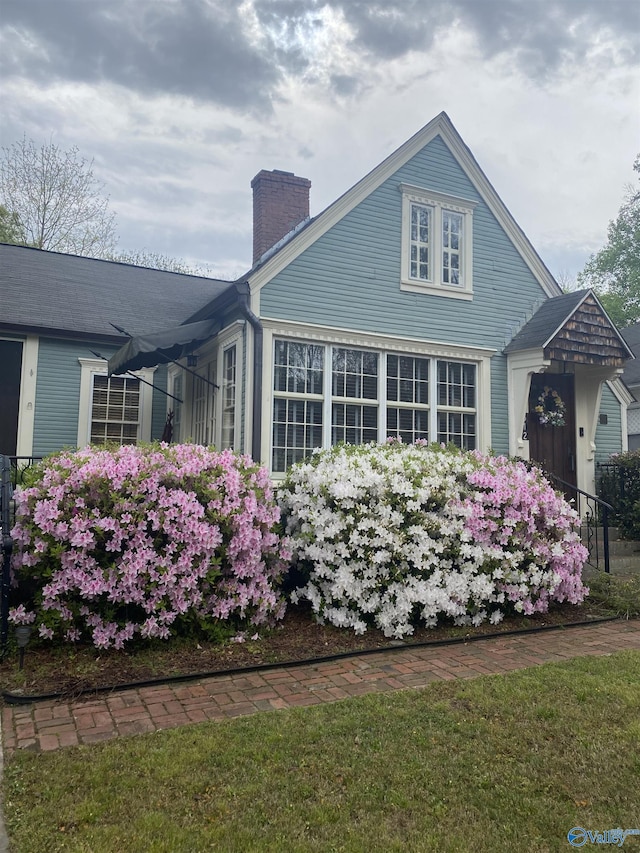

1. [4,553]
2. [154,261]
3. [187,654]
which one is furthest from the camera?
[154,261]

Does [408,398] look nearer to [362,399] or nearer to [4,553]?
[362,399]

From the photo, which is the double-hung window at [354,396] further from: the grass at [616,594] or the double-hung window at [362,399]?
the grass at [616,594]

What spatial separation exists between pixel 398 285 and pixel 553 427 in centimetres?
368

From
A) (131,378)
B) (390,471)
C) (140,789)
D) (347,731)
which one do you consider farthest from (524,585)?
(131,378)

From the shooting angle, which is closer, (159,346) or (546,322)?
(159,346)

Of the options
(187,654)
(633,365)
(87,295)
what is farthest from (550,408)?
(633,365)

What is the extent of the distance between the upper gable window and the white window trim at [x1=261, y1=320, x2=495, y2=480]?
35.5 inches

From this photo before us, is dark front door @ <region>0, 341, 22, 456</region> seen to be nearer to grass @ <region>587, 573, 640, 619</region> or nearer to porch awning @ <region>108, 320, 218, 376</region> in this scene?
porch awning @ <region>108, 320, 218, 376</region>

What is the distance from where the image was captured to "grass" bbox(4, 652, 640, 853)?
228 centimetres

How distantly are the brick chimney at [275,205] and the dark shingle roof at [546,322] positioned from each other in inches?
210

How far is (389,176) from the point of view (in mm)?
9008

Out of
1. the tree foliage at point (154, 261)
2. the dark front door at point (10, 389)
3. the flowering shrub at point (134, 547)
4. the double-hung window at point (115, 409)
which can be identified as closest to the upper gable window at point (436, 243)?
the double-hung window at point (115, 409)

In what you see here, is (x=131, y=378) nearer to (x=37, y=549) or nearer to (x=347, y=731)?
(x=37, y=549)

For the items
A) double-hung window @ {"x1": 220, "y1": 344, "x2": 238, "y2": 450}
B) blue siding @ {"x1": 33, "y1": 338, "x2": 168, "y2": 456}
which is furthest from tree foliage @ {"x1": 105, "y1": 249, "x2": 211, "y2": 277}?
double-hung window @ {"x1": 220, "y1": 344, "x2": 238, "y2": 450}
